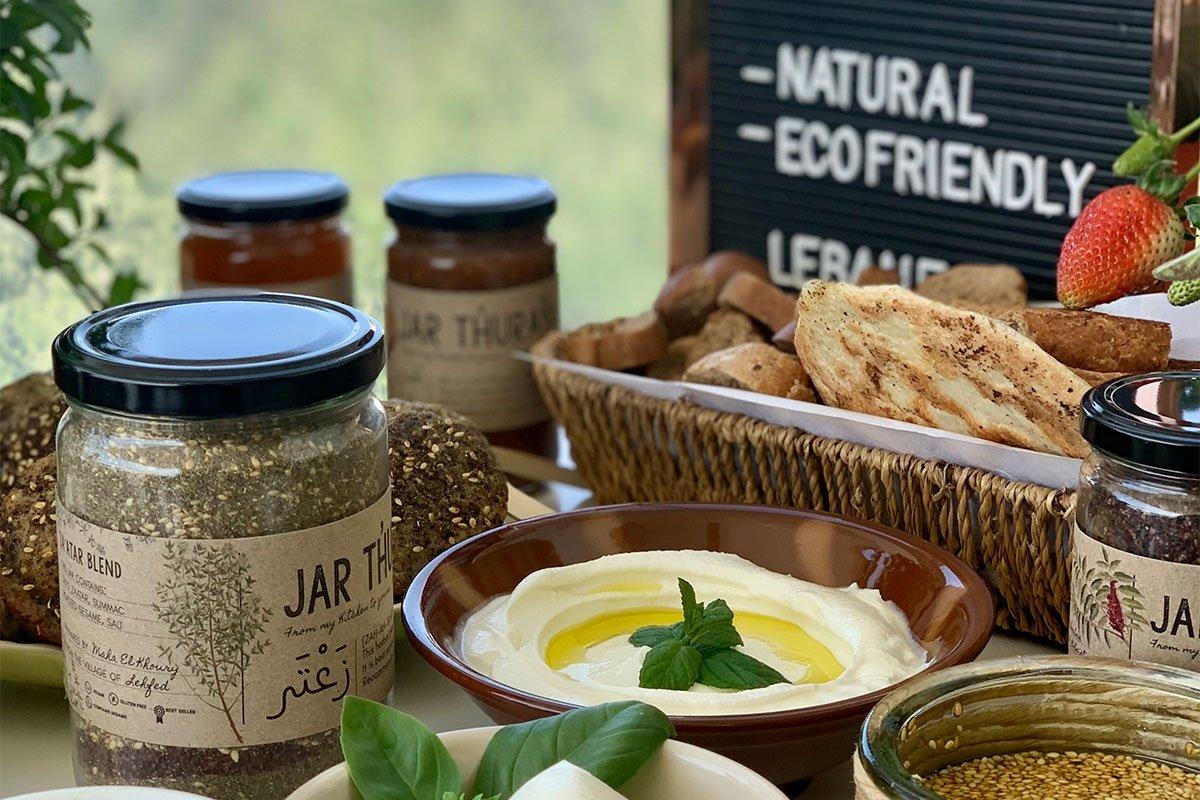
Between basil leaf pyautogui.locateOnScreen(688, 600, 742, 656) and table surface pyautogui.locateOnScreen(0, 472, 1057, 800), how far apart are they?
0.10 meters

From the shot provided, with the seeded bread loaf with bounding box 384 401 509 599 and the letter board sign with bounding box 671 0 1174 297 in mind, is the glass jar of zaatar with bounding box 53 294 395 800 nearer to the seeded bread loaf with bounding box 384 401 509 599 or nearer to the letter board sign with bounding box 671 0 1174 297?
the seeded bread loaf with bounding box 384 401 509 599

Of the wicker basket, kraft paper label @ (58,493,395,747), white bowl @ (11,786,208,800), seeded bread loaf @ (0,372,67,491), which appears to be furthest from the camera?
seeded bread loaf @ (0,372,67,491)

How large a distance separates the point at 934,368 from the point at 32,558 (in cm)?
55

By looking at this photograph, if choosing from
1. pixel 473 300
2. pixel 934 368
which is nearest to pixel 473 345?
pixel 473 300

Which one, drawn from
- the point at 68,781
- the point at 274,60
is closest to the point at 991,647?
the point at 68,781

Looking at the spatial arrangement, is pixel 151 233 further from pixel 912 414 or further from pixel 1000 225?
pixel 912 414

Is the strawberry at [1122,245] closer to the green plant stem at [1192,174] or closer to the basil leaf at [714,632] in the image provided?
the green plant stem at [1192,174]

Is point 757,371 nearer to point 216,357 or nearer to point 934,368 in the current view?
point 934,368

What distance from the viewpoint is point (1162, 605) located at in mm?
776

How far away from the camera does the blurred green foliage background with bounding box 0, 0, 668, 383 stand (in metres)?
2.70

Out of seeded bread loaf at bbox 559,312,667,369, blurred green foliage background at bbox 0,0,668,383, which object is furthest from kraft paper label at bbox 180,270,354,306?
blurred green foliage background at bbox 0,0,668,383

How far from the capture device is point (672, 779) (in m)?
0.69

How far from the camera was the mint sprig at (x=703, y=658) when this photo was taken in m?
0.79

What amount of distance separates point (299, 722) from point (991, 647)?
0.47 m
